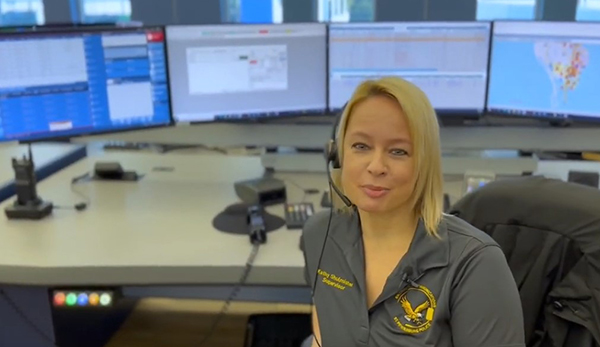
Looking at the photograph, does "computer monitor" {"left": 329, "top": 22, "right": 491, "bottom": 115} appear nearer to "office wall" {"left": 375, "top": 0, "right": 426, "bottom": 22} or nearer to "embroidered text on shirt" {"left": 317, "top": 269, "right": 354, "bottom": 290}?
"embroidered text on shirt" {"left": 317, "top": 269, "right": 354, "bottom": 290}

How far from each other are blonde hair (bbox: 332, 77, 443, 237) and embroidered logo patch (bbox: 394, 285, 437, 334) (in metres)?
0.10

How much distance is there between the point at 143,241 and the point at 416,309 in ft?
2.70

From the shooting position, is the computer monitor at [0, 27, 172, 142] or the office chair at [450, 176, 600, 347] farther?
the computer monitor at [0, 27, 172, 142]

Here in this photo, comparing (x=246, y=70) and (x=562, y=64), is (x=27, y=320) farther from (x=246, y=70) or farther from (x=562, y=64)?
(x=562, y=64)

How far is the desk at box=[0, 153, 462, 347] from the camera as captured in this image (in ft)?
4.81

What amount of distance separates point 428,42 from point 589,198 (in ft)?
3.48

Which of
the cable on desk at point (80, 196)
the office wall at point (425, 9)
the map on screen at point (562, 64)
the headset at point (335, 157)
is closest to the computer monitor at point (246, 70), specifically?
the cable on desk at point (80, 196)

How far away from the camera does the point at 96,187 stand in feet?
6.71

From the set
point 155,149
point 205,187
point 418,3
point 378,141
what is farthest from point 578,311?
point 418,3

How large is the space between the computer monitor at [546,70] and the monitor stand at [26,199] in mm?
1410

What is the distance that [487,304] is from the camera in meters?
0.99

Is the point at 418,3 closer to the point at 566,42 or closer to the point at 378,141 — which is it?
the point at 566,42

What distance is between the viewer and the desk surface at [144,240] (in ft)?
4.81

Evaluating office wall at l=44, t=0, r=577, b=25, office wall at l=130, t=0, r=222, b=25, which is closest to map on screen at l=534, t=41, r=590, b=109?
office wall at l=44, t=0, r=577, b=25
